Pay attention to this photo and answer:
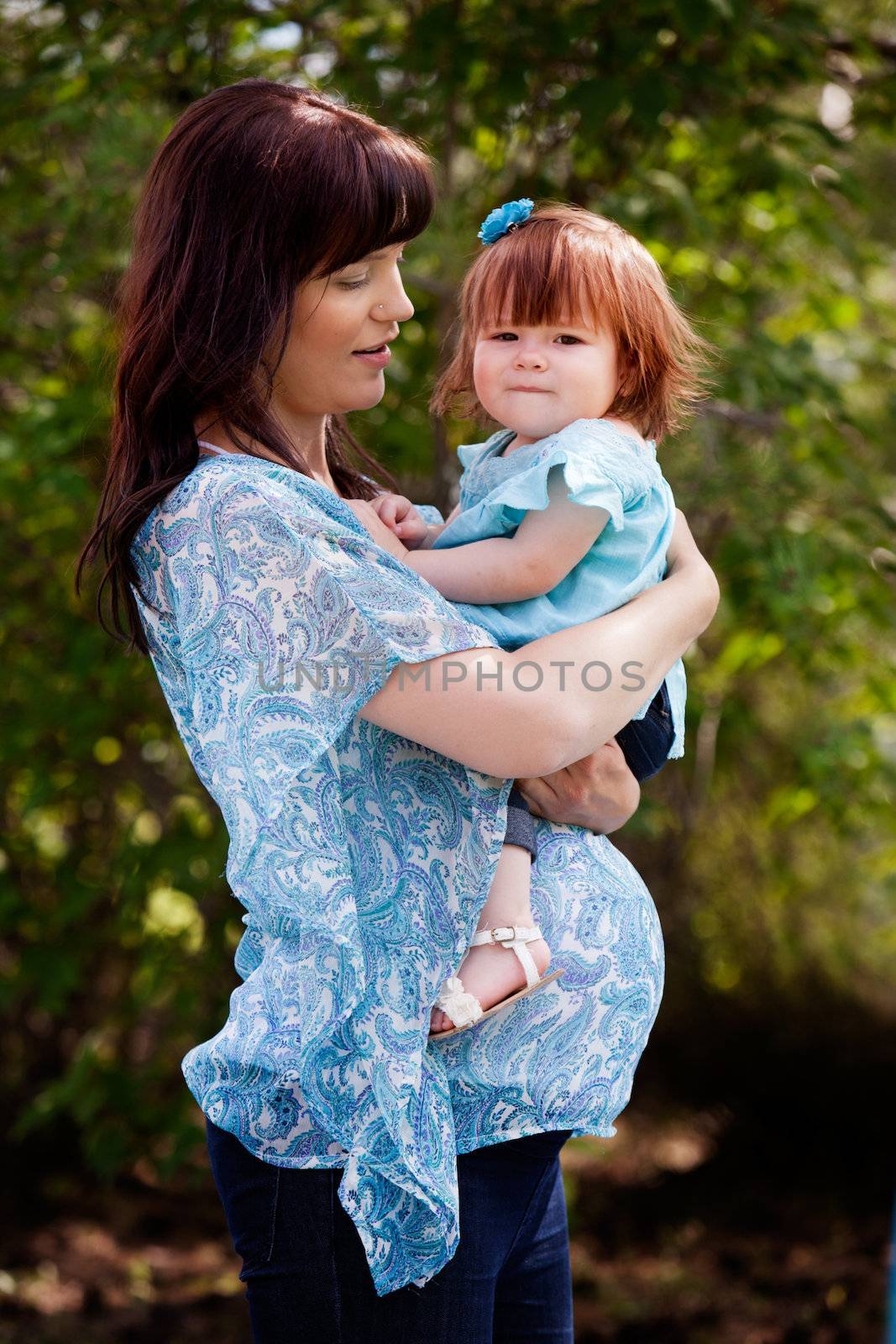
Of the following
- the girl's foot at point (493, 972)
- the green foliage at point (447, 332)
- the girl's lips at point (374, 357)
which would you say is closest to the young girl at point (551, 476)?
the girl's foot at point (493, 972)

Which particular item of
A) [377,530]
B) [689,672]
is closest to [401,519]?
[377,530]

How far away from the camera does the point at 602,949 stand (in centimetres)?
124

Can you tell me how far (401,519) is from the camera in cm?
151

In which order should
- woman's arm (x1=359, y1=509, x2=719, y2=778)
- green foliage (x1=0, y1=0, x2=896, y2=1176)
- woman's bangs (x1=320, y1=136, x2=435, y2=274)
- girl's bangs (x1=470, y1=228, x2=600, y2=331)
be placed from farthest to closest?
green foliage (x1=0, y1=0, x2=896, y2=1176) → girl's bangs (x1=470, y1=228, x2=600, y2=331) → woman's bangs (x1=320, y1=136, x2=435, y2=274) → woman's arm (x1=359, y1=509, x2=719, y2=778)

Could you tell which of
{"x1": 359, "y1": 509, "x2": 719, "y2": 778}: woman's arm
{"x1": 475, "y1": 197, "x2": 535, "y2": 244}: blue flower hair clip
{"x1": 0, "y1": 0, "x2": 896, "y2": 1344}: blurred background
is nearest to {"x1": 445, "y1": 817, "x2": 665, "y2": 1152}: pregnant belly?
{"x1": 359, "y1": 509, "x2": 719, "y2": 778}: woman's arm

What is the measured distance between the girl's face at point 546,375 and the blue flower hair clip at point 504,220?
14cm

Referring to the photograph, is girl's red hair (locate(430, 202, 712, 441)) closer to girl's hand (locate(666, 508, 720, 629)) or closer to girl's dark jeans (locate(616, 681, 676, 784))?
girl's hand (locate(666, 508, 720, 629))

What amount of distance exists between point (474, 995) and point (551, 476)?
1.70ft

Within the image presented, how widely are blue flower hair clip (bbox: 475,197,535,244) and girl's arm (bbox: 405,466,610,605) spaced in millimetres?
351

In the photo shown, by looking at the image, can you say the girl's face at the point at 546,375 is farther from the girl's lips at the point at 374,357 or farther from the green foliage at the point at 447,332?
the green foliage at the point at 447,332

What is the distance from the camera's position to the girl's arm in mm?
1301

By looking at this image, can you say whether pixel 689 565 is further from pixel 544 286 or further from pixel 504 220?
pixel 504 220

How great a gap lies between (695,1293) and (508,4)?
3119 millimetres

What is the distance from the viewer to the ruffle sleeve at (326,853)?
115cm
